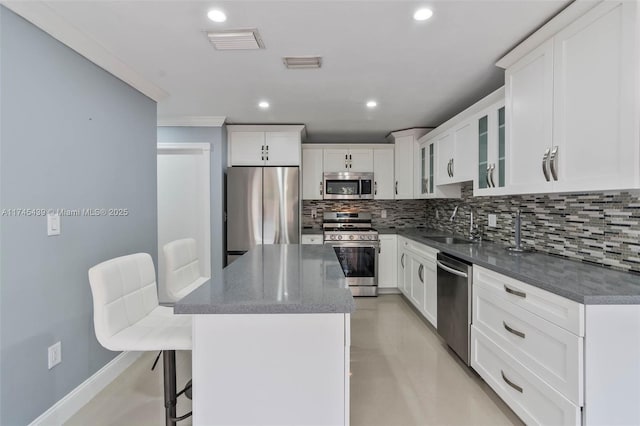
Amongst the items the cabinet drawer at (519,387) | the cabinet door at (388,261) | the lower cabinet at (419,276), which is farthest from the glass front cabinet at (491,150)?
the cabinet door at (388,261)

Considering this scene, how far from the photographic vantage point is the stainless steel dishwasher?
232 cm

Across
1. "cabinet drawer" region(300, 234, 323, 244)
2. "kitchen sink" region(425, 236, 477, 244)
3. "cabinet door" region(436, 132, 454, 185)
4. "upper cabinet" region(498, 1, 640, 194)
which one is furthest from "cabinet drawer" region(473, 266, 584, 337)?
"cabinet drawer" region(300, 234, 323, 244)

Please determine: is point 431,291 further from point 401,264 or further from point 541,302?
point 541,302

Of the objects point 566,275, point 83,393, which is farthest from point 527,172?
point 83,393

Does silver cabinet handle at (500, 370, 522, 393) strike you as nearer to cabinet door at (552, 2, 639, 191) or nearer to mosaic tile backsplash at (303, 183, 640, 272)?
mosaic tile backsplash at (303, 183, 640, 272)

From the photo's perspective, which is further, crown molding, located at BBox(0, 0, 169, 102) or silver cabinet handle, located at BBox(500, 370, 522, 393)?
silver cabinet handle, located at BBox(500, 370, 522, 393)

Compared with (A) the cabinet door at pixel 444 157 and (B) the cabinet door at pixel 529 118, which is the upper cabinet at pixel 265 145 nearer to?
(A) the cabinet door at pixel 444 157

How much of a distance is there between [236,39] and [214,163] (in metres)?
2.19

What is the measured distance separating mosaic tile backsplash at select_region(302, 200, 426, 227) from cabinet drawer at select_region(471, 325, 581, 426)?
2.74 m

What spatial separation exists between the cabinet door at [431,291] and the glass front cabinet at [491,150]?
0.83 metres

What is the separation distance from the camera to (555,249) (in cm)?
226

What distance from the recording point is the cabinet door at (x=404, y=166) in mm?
4430

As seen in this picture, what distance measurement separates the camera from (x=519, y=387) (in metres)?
1.74

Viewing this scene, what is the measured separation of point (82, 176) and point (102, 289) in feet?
3.25
